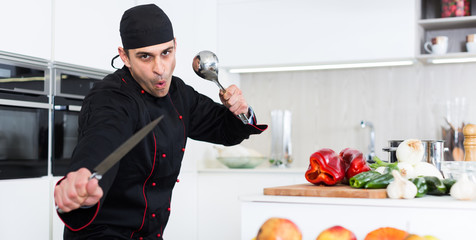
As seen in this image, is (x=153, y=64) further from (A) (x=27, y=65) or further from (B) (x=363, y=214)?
(A) (x=27, y=65)

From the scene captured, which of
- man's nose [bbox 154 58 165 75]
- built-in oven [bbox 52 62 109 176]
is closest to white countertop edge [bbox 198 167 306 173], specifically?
built-in oven [bbox 52 62 109 176]

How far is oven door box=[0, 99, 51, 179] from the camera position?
2.39m

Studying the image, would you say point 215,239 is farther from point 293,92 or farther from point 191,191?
point 293,92

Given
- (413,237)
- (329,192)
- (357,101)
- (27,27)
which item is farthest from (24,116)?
(357,101)

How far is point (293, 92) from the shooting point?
4180mm

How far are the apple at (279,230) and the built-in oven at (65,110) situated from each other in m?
1.55

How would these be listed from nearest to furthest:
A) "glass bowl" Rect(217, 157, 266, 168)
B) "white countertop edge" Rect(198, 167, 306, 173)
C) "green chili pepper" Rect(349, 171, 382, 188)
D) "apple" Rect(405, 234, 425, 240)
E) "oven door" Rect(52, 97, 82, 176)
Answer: "apple" Rect(405, 234, 425, 240) → "green chili pepper" Rect(349, 171, 382, 188) → "oven door" Rect(52, 97, 82, 176) → "white countertop edge" Rect(198, 167, 306, 173) → "glass bowl" Rect(217, 157, 266, 168)

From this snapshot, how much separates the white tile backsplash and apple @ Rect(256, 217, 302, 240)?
2.67 metres

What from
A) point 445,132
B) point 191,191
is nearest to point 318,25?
point 445,132

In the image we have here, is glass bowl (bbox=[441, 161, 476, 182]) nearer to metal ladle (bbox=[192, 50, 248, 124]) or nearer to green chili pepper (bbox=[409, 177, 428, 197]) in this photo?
green chili pepper (bbox=[409, 177, 428, 197])

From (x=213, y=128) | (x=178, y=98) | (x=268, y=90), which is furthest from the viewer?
(x=268, y=90)

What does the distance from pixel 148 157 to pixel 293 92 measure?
8.88 feet

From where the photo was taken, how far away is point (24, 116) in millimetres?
2490

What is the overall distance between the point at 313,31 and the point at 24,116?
1.96 m
